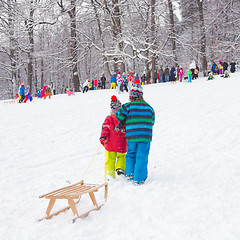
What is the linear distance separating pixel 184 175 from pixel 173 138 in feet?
8.69

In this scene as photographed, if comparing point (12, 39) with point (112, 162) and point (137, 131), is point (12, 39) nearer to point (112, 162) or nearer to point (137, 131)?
point (112, 162)

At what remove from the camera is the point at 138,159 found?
426 centimetres

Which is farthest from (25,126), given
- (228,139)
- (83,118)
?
(228,139)

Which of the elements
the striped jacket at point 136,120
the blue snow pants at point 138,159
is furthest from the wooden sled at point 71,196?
the striped jacket at point 136,120

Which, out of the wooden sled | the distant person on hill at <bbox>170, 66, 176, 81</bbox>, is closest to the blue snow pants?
the wooden sled

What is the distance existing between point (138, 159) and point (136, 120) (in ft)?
2.16

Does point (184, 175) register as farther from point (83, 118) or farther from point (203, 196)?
point (83, 118)

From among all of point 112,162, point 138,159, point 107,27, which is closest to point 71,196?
point 138,159

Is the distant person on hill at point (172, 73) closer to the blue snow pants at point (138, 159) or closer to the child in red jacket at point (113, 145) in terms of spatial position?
the child in red jacket at point (113, 145)

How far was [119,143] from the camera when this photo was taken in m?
4.60

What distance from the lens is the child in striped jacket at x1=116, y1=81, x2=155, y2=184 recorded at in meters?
4.27

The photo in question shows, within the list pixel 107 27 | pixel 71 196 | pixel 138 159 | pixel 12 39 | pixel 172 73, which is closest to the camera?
pixel 71 196

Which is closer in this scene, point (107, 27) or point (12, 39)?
point (107, 27)

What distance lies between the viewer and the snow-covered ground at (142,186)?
3.05 metres
